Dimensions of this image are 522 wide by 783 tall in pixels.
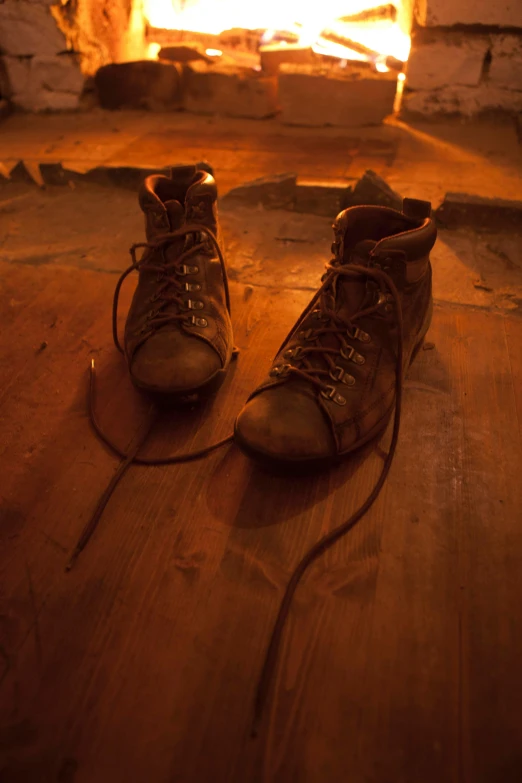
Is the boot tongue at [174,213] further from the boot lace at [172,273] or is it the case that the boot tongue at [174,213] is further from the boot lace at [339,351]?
the boot lace at [339,351]

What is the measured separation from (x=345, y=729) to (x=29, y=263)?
5.83 ft

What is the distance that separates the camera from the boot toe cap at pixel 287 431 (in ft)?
3.37

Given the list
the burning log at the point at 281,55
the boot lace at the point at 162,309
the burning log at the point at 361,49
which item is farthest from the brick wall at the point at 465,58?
the boot lace at the point at 162,309

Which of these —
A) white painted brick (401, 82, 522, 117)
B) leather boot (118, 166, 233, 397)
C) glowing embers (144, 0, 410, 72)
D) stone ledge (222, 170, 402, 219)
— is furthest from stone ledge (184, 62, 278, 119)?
leather boot (118, 166, 233, 397)

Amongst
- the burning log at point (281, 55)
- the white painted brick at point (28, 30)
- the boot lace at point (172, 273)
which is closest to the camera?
the boot lace at point (172, 273)

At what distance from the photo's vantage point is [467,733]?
758 millimetres

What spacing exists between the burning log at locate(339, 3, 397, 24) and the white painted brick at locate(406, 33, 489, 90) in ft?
4.70

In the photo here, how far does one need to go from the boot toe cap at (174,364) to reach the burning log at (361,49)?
335 centimetres

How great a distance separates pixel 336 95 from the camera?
10.5ft

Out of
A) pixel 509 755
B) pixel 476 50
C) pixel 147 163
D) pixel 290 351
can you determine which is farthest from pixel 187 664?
pixel 476 50

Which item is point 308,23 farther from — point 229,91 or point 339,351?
point 339,351

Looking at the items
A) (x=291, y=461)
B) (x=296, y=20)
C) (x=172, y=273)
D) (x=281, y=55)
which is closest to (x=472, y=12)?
(x=281, y=55)

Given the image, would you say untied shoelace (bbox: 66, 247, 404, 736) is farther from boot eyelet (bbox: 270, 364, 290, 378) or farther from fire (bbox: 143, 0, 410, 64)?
fire (bbox: 143, 0, 410, 64)

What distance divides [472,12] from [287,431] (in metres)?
3.09
